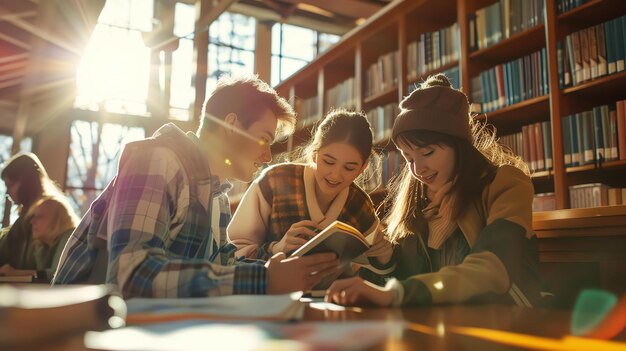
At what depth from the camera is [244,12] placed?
6387mm

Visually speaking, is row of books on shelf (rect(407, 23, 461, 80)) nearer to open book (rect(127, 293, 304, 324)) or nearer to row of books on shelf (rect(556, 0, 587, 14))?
row of books on shelf (rect(556, 0, 587, 14))

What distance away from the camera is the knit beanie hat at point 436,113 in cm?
150

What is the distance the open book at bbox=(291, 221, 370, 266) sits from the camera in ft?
3.43

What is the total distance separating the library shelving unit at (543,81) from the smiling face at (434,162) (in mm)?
706

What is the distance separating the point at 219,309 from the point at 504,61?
114 inches

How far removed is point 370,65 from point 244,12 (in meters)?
2.73

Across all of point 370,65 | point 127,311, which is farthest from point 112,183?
point 370,65

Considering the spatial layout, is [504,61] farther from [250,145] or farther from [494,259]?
[494,259]

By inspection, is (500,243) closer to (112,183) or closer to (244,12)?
(112,183)

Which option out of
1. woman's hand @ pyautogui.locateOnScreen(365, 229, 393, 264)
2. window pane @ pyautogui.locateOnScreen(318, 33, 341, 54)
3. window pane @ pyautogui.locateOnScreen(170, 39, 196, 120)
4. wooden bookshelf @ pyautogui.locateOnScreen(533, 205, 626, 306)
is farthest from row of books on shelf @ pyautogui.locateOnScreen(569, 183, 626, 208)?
window pane @ pyautogui.locateOnScreen(318, 33, 341, 54)

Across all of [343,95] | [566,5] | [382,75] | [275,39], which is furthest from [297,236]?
[275,39]

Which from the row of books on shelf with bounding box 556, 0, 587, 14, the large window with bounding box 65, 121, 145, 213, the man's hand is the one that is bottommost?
the man's hand

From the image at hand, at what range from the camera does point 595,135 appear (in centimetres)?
243

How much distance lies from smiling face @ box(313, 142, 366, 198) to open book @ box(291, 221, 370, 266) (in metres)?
0.97
